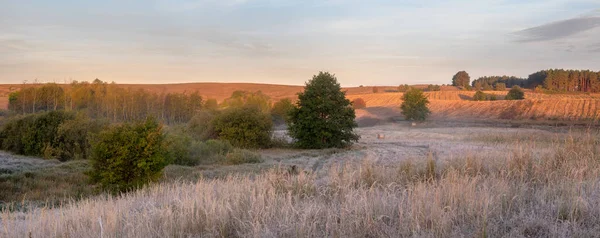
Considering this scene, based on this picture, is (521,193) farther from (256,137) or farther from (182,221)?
(256,137)

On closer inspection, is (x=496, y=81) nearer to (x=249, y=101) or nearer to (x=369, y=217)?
(x=249, y=101)

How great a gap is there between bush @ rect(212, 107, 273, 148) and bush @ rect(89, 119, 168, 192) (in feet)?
63.4

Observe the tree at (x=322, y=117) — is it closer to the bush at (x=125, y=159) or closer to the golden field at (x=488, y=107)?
the bush at (x=125, y=159)

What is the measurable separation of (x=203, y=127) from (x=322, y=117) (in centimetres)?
1054

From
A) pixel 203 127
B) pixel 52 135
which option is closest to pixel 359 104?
pixel 203 127

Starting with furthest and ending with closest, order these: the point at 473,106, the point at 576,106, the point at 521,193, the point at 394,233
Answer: the point at 473,106 < the point at 576,106 < the point at 521,193 < the point at 394,233

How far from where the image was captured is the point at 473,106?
8344cm

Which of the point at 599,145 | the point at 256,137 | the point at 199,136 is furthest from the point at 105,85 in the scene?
the point at 599,145

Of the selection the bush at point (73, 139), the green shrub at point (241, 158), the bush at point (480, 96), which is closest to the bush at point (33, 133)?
the bush at point (73, 139)

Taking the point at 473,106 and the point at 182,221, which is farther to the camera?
the point at 473,106

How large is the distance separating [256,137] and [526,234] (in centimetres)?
3153

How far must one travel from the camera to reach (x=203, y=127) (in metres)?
37.9

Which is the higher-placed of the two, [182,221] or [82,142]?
[182,221]

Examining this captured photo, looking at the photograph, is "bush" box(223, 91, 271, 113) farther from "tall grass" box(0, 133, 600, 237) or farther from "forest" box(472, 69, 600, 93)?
"forest" box(472, 69, 600, 93)
